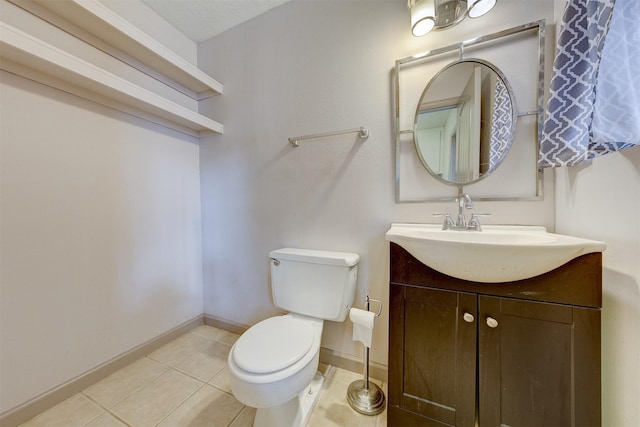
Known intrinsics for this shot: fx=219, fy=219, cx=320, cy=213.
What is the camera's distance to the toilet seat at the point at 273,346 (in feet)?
Result: 2.77

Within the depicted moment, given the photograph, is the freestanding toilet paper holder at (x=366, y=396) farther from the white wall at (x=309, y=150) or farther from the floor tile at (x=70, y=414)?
the floor tile at (x=70, y=414)

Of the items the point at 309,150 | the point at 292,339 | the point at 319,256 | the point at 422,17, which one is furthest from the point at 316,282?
the point at 422,17

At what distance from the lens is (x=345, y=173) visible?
132 cm

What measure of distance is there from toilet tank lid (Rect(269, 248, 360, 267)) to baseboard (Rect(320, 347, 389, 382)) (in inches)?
24.4

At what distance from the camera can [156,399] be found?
1.16m

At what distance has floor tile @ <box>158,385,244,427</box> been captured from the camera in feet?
3.40

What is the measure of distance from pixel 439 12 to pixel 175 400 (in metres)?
2.38

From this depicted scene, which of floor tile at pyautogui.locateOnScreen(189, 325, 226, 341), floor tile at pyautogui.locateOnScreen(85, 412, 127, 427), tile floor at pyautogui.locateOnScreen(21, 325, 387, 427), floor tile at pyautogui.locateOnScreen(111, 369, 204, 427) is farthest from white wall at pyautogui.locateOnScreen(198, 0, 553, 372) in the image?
floor tile at pyautogui.locateOnScreen(85, 412, 127, 427)

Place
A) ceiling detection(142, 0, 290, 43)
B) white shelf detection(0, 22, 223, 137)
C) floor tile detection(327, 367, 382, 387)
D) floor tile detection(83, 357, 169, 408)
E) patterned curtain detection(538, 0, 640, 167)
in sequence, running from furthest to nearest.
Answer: ceiling detection(142, 0, 290, 43), floor tile detection(327, 367, 382, 387), floor tile detection(83, 357, 169, 408), white shelf detection(0, 22, 223, 137), patterned curtain detection(538, 0, 640, 167)

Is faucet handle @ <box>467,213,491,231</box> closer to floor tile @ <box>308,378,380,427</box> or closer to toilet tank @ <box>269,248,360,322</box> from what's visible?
toilet tank @ <box>269,248,360,322</box>

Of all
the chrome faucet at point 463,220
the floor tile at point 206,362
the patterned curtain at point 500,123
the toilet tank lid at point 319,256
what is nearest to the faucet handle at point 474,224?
the chrome faucet at point 463,220

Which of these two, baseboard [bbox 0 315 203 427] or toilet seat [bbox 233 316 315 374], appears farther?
baseboard [bbox 0 315 203 427]

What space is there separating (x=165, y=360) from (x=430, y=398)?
158 centimetres

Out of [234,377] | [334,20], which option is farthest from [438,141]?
[234,377]
